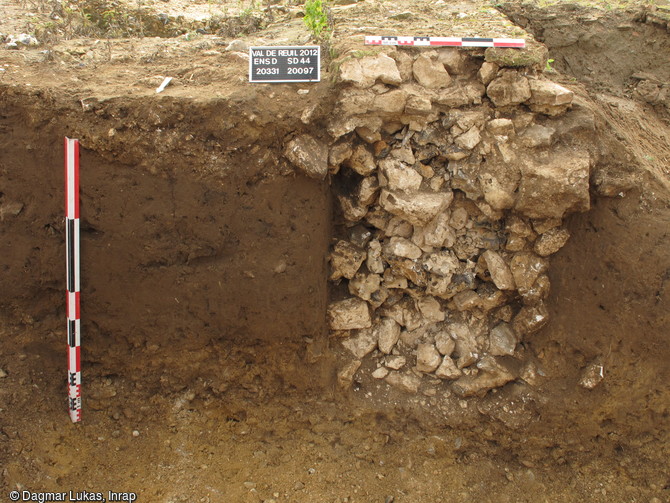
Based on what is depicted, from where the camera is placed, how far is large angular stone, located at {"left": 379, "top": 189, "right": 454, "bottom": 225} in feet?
9.85

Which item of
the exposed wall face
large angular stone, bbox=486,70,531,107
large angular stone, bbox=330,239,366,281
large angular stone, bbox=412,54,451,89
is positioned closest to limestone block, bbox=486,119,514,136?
the exposed wall face

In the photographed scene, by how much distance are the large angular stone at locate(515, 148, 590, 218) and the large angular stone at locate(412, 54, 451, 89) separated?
62 cm

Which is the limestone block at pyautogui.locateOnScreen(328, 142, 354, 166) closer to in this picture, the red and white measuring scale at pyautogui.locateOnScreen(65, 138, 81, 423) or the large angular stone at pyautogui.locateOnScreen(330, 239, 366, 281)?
the large angular stone at pyautogui.locateOnScreen(330, 239, 366, 281)

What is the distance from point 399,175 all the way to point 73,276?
1845 millimetres

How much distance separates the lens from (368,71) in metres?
2.90

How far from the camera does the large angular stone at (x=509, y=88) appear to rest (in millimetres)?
2912

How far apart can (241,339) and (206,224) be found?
71 centimetres

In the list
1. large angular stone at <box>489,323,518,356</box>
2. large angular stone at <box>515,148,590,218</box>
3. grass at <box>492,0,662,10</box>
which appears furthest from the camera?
grass at <box>492,0,662,10</box>

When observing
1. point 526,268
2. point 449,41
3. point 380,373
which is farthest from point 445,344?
point 449,41

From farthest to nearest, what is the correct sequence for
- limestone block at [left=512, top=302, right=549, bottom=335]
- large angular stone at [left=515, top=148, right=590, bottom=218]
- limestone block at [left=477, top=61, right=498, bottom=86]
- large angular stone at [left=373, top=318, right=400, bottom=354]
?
large angular stone at [left=373, top=318, right=400, bottom=354] < limestone block at [left=512, top=302, right=549, bottom=335] < limestone block at [left=477, top=61, right=498, bottom=86] < large angular stone at [left=515, top=148, right=590, bottom=218]

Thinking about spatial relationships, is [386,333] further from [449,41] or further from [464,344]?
[449,41]

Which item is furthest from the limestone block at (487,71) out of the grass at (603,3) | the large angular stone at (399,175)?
the grass at (603,3)

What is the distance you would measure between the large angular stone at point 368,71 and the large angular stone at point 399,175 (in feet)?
1.39

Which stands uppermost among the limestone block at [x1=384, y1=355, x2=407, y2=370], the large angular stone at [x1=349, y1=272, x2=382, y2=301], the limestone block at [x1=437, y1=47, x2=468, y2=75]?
the limestone block at [x1=437, y1=47, x2=468, y2=75]
